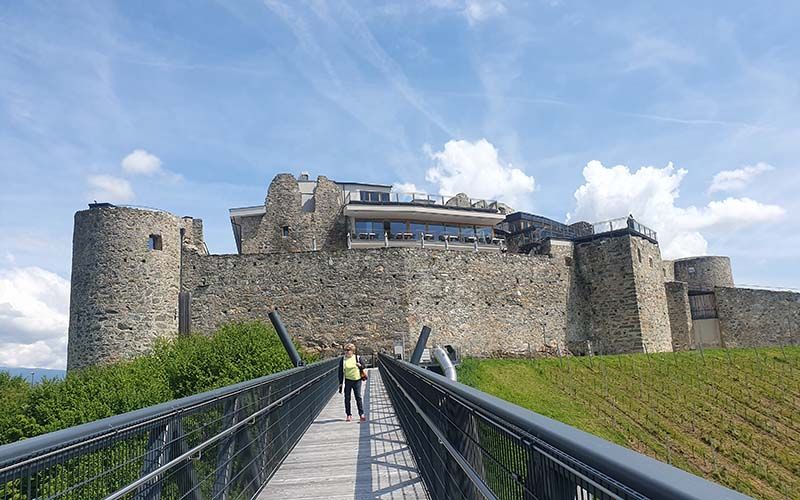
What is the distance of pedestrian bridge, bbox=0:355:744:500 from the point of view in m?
1.61

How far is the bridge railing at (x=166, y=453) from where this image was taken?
2.29 m

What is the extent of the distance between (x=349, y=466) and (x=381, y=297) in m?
21.7

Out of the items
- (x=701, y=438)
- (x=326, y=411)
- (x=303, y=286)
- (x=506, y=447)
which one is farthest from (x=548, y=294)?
(x=506, y=447)

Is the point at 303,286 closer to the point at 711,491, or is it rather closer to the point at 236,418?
the point at 236,418

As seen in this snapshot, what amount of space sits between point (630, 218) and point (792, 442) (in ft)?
55.8

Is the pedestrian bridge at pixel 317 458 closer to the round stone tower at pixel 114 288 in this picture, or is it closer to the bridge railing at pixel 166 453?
the bridge railing at pixel 166 453

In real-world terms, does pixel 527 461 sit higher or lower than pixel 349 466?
higher

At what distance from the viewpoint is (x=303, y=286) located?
91.0 ft

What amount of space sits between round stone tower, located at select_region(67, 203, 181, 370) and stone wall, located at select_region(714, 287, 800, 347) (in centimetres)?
3130

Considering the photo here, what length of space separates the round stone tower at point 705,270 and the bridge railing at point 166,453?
46.5 meters

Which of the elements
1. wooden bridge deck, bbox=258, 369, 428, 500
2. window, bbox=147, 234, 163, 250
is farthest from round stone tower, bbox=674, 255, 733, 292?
wooden bridge deck, bbox=258, 369, 428, 500

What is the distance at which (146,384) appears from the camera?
17.6m

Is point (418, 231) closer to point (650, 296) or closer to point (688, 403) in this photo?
point (650, 296)

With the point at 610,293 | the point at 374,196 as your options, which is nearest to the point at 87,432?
the point at 610,293
